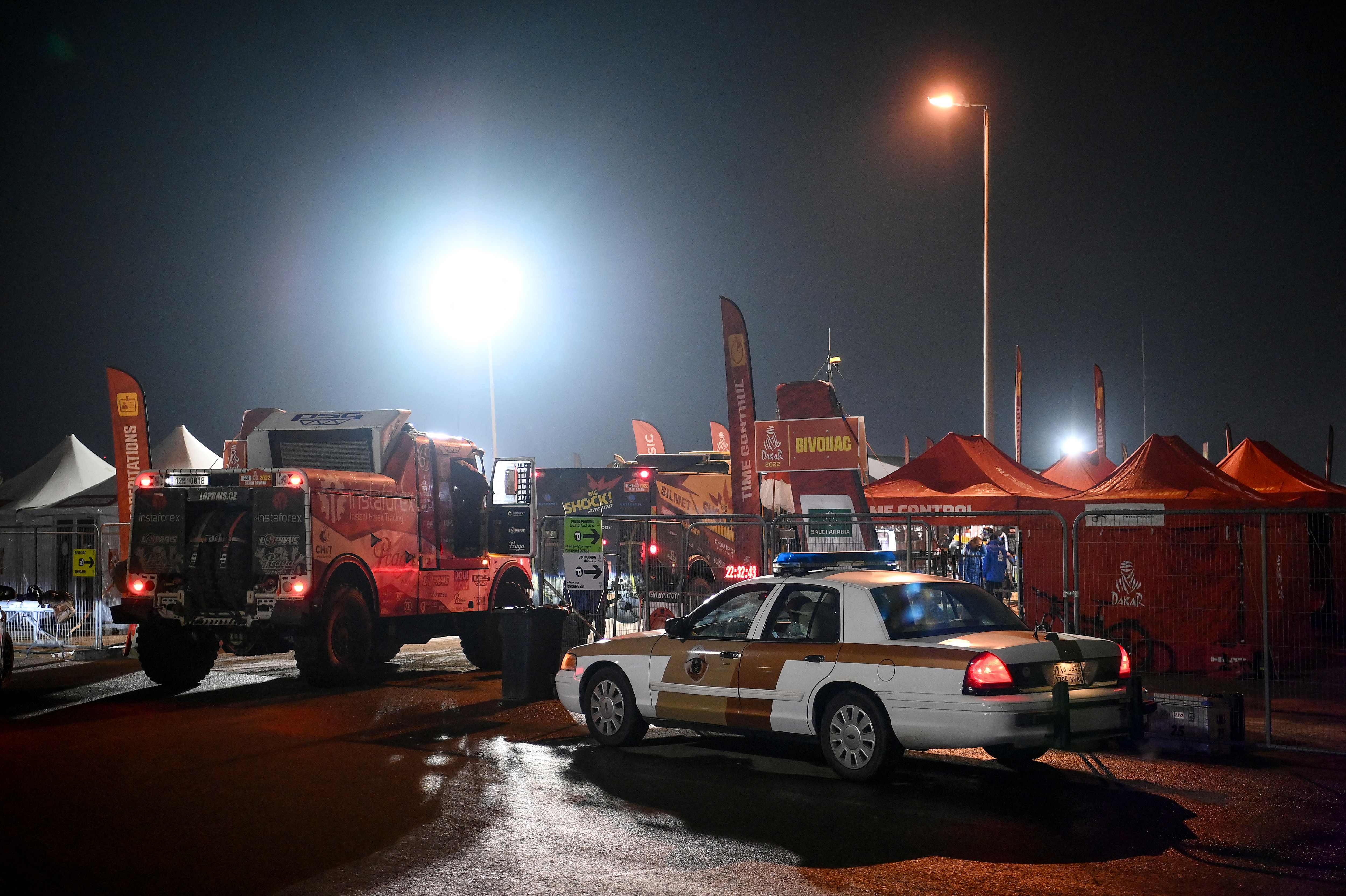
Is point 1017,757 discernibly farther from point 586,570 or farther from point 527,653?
point 586,570

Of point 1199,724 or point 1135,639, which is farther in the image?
point 1135,639

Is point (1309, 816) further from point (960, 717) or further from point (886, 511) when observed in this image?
point (886, 511)

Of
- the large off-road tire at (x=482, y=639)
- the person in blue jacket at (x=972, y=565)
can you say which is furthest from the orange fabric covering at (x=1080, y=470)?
the large off-road tire at (x=482, y=639)

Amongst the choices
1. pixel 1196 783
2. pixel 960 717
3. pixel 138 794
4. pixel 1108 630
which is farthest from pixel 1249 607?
pixel 138 794

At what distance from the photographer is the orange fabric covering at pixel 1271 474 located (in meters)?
19.0

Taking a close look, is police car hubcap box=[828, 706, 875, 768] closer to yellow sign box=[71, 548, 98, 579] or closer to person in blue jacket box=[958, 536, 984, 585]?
person in blue jacket box=[958, 536, 984, 585]

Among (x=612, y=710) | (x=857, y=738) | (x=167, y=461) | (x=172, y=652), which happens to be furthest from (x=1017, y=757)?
(x=167, y=461)

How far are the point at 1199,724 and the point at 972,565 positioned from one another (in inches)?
400

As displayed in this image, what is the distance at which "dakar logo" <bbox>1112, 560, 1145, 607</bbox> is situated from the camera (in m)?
13.3

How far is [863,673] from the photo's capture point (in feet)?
25.9

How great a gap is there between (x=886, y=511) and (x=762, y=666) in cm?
1240

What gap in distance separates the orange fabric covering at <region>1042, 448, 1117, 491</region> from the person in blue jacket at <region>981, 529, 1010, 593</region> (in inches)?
281

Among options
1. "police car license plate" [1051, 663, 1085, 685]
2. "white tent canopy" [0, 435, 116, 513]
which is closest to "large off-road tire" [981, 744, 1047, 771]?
"police car license plate" [1051, 663, 1085, 685]

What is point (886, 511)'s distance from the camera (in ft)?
67.1
